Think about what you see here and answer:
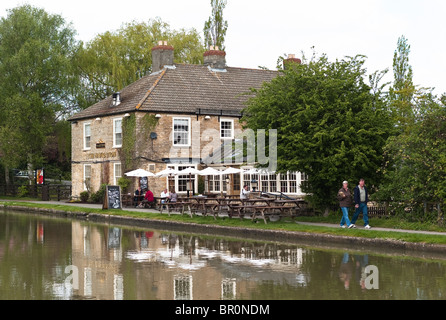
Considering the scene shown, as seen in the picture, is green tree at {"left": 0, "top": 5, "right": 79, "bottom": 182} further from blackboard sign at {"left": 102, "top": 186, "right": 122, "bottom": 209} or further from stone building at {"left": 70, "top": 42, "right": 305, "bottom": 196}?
blackboard sign at {"left": 102, "top": 186, "right": 122, "bottom": 209}

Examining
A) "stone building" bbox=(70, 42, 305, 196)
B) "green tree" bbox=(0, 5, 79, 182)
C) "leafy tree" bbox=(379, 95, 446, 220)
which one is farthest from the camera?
"green tree" bbox=(0, 5, 79, 182)

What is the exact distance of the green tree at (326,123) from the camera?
78.6 feet

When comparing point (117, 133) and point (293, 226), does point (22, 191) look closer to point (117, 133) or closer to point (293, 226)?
point (117, 133)

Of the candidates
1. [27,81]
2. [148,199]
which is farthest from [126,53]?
[148,199]

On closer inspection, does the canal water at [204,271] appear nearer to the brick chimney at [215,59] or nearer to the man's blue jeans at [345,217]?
the man's blue jeans at [345,217]

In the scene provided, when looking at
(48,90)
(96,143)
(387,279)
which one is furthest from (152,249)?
(48,90)

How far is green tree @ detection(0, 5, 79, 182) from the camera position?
4916 cm

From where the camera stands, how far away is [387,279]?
42.3 ft

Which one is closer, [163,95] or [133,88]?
[163,95]

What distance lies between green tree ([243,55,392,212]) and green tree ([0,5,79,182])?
28.0 meters

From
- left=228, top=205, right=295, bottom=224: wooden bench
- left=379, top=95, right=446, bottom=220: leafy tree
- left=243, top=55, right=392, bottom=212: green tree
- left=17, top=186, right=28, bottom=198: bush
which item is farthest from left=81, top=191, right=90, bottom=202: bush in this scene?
left=379, top=95, right=446, bottom=220: leafy tree

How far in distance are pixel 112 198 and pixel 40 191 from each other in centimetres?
1748

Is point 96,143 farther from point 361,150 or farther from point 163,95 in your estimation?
point 361,150

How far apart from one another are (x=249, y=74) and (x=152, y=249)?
92.1 feet
